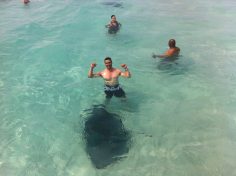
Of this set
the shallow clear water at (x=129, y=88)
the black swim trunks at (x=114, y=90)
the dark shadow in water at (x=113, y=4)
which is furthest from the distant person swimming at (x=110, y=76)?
the dark shadow in water at (x=113, y=4)

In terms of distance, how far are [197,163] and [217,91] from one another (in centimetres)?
449

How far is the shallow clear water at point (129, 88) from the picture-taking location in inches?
379

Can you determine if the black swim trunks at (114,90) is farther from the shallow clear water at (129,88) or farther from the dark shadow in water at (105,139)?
the dark shadow in water at (105,139)

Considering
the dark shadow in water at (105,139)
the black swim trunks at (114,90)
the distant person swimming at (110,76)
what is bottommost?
the dark shadow in water at (105,139)

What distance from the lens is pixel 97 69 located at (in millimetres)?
14789

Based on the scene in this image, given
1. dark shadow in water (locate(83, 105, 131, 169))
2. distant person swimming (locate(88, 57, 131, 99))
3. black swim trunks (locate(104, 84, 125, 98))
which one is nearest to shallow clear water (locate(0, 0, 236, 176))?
dark shadow in water (locate(83, 105, 131, 169))

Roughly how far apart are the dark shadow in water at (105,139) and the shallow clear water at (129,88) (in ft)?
0.71

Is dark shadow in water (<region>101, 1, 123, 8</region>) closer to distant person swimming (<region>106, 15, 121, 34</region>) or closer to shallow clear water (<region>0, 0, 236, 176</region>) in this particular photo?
shallow clear water (<region>0, 0, 236, 176</region>)

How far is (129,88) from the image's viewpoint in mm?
13219

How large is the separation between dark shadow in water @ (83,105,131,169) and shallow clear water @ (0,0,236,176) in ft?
0.71

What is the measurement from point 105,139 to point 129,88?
3.85 m

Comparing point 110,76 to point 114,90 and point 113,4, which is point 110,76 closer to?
point 114,90

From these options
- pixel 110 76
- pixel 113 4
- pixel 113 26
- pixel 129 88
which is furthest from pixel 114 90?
pixel 113 4

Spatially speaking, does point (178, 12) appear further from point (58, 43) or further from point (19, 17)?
point (19, 17)
